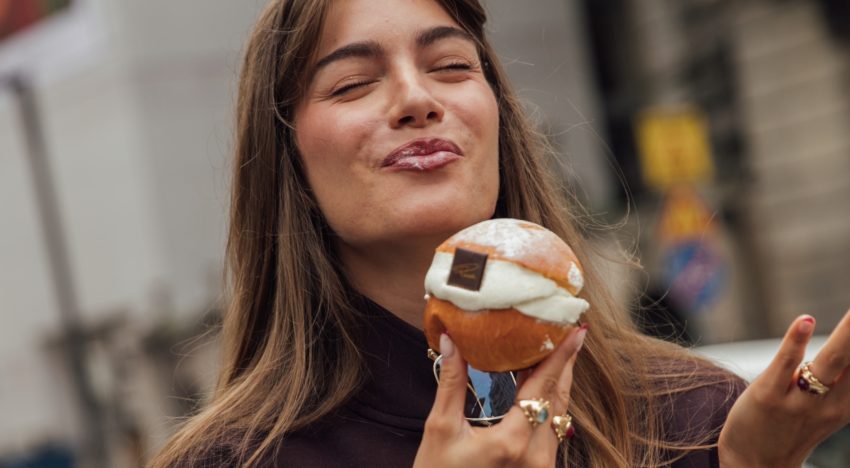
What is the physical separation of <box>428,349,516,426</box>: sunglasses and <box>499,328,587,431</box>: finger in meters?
0.35

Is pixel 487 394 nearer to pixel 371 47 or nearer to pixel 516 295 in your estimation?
pixel 516 295

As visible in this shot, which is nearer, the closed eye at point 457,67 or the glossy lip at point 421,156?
the glossy lip at point 421,156

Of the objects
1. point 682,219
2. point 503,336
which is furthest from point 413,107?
point 682,219

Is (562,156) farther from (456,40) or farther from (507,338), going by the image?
(507,338)

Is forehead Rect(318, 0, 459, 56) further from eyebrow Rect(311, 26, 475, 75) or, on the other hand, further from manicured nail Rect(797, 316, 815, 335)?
manicured nail Rect(797, 316, 815, 335)

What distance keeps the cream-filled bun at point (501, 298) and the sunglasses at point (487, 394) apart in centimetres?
22

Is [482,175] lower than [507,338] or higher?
higher

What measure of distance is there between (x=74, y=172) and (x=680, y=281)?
33.9 feet

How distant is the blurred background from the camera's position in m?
13.4

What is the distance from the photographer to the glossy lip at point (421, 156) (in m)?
2.34

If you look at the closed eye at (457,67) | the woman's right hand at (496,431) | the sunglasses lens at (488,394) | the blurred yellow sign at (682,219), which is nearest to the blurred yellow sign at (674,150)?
Result: the blurred yellow sign at (682,219)

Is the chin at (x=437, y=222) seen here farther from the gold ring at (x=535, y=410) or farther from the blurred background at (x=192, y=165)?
the blurred background at (x=192, y=165)

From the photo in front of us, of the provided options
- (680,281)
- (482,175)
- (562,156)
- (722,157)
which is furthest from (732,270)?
(482,175)

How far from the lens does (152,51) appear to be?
52.9ft
